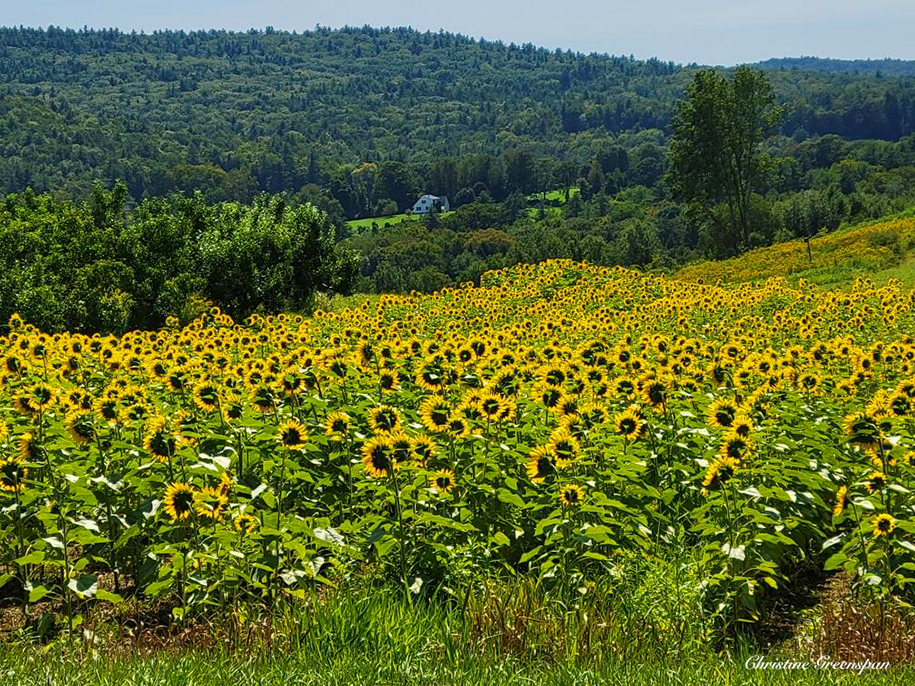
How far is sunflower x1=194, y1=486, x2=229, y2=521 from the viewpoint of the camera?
496cm

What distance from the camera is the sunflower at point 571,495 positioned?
505cm

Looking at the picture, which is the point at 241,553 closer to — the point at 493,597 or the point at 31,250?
the point at 493,597

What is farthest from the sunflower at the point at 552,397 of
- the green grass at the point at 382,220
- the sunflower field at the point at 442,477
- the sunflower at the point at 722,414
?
the green grass at the point at 382,220

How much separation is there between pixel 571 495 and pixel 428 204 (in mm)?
170474

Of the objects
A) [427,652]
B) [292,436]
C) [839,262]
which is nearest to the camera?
[427,652]

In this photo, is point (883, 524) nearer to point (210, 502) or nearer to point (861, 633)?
point (861, 633)

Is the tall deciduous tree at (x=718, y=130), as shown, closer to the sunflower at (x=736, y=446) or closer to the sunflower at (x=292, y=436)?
the sunflower at (x=736, y=446)

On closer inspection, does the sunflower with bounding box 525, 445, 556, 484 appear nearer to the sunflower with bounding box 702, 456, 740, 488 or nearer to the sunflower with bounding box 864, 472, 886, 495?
the sunflower with bounding box 702, 456, 740, 488

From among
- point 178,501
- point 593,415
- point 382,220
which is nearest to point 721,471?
point 593,415

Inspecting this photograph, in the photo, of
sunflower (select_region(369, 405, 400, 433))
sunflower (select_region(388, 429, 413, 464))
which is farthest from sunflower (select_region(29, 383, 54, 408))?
sunflower (select_region(388, 429, 413, 464))

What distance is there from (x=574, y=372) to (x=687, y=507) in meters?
1.58

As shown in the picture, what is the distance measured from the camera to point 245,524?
5176 mm

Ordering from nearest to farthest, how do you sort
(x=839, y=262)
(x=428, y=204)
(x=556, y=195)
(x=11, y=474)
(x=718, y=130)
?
→ 1. (x=11, y=474)
2. (x=839, y=262)
3. (x=718, y=130)
4. (x=556, y=195)
5. (x=428, y=204)

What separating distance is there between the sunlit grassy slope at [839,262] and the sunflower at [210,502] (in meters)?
19.3
